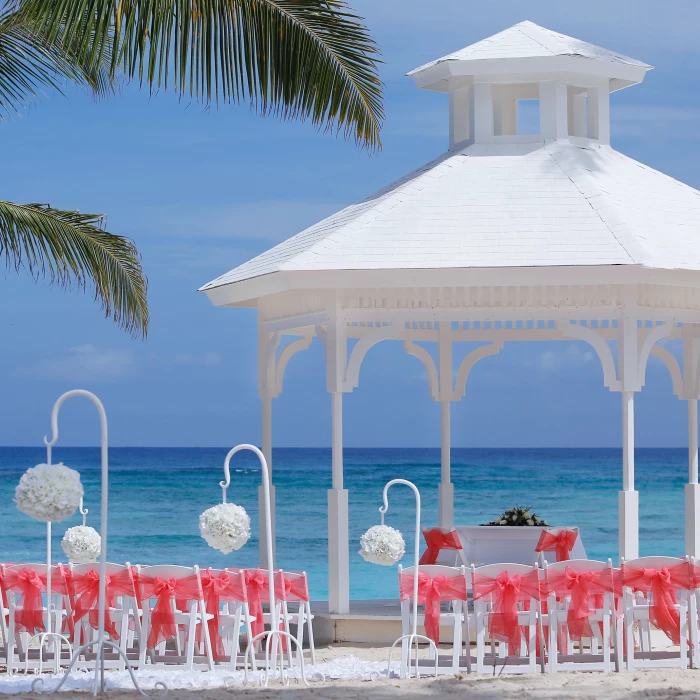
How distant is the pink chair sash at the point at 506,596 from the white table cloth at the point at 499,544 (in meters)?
2.97

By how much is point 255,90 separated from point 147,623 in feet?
13.4

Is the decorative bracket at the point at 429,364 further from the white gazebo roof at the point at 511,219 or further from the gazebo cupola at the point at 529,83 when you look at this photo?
the gazebo cupola at the point at 529,83

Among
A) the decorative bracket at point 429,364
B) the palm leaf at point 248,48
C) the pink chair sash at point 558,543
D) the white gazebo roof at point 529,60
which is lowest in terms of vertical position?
the pink chair sash at point 558,543

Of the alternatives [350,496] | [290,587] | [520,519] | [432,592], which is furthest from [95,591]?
[350,496]

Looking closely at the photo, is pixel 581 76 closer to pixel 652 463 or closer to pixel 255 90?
pixel 255 90

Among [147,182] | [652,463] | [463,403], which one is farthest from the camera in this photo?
[652,463]

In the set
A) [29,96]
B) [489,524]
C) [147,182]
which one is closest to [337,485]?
[489,524]

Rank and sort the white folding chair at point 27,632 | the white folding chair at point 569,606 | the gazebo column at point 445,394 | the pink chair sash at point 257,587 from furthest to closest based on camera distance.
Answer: the gazebo column at point 445,394, the white folding chair at point 27,632, the pink chair sash at point 257,587, the white folding chair at point 569,606

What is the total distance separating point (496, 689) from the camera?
8.30 m

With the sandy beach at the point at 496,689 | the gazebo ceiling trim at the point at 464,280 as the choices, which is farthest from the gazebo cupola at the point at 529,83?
the sandy beach at the point at 496,689

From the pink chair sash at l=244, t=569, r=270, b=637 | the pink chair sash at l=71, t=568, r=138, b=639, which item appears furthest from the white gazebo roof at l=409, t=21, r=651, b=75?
the pink chair sash at l=71, t=568, r=138, b=639

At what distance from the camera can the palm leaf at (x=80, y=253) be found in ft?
41.2

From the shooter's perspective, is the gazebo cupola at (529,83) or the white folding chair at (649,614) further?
the gazebo cupola at (529,83)

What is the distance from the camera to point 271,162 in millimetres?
46438
